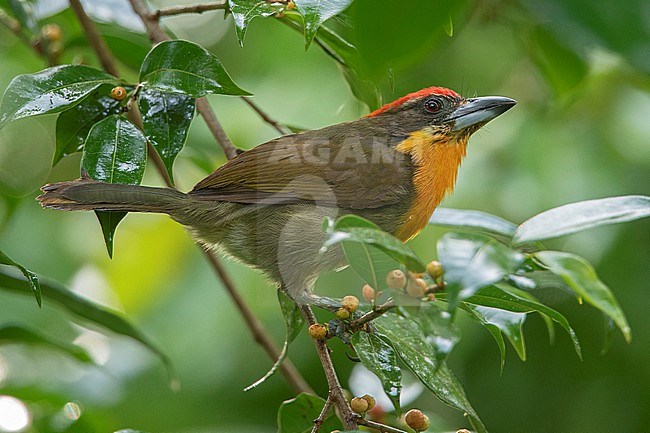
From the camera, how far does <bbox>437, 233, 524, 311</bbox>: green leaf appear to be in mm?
1329

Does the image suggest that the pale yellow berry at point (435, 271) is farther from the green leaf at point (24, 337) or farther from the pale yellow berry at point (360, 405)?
the green leaf at point (24, 337)

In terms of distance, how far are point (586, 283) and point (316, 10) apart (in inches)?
31.6

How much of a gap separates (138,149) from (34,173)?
296 cm

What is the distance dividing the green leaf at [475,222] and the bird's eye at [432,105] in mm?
811

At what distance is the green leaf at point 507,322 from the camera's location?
189cm

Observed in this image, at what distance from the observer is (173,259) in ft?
15.4

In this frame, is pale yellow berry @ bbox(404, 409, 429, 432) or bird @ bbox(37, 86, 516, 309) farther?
bird @ bbox(37, 86, 516, 309)

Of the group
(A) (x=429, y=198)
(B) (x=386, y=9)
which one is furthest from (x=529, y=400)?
(B) (x=386, y=9)

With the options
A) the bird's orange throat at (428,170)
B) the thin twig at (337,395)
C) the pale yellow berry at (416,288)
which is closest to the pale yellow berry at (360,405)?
the thin twig at (337,395)

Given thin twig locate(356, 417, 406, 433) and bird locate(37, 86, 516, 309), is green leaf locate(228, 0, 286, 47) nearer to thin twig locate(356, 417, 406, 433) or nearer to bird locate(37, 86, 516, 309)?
bird locate(37, 86, 516, 309)

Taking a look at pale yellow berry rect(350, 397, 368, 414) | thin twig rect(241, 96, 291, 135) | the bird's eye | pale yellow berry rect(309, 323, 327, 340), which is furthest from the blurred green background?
pale yellow berry rect(350, 397, 368, 414)

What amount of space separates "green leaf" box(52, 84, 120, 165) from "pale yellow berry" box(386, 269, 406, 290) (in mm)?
1130

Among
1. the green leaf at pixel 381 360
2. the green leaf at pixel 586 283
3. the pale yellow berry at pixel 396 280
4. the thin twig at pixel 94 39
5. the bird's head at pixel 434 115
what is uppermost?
the thin twig at pixel 94 39

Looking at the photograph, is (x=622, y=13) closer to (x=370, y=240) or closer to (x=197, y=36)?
(x=370, y=240)
